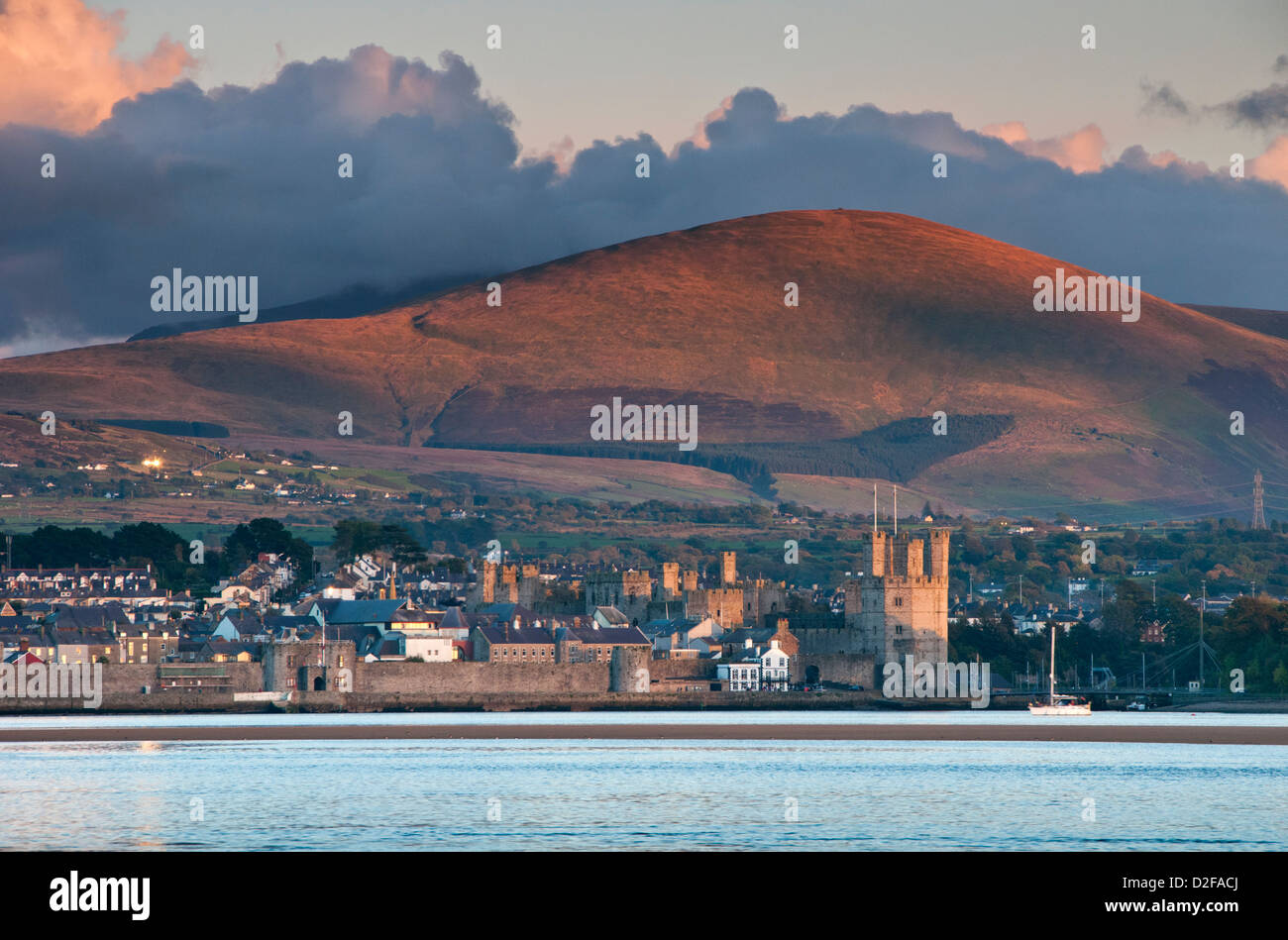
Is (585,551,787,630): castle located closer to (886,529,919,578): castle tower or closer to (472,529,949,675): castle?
(472,529,949,675): castle

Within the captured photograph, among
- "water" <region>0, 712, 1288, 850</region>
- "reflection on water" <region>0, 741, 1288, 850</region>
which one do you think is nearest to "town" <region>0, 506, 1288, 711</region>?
"water" <region>0, 712, 1288, 850</region>

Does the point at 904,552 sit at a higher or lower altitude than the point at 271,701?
higher

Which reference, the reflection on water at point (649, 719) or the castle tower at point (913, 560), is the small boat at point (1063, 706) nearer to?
the reflection on water at point (649, 719)

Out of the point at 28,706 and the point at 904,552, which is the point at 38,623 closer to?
the point at 28,706
